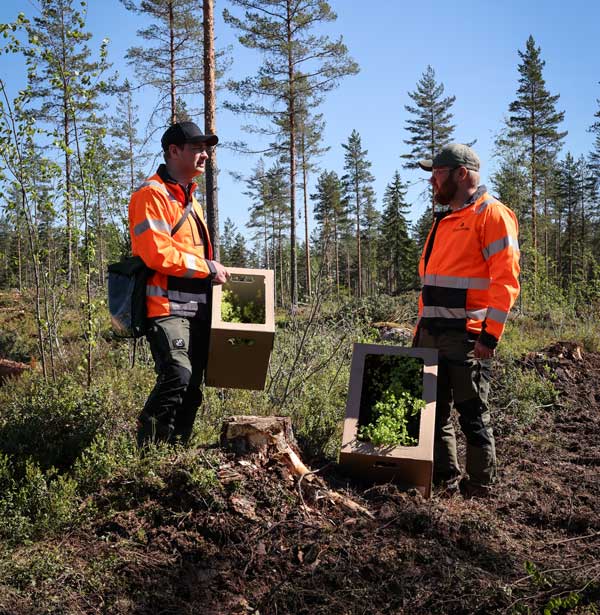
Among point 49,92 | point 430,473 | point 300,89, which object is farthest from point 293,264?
point 430,473

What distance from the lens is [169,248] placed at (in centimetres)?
385

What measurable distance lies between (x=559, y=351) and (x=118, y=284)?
7043mm

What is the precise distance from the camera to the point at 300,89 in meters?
21.3

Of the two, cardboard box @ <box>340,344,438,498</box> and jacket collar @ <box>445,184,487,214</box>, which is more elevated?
jacket collar @ <box>445,184,487,214</box>

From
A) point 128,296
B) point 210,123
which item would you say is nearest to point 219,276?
point 128,296

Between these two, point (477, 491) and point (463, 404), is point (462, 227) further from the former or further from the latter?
point (477, 491)

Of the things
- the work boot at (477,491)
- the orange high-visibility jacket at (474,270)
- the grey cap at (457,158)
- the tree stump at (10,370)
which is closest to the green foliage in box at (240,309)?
the orange high-visibility jacket at (474,270)

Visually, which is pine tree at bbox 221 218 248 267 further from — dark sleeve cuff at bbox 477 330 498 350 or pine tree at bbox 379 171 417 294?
dark sleeve cuff at bbox 477 330 498 350

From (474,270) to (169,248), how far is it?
6.95 feet

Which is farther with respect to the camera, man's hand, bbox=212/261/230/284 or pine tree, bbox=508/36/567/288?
pine tree, bbox=508/36/567/288

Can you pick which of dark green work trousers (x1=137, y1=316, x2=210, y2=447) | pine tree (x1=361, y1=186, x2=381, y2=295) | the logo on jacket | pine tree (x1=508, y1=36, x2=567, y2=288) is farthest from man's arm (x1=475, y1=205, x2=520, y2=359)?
pine tree (x1=361, y1=186, x2=381, y2=295)

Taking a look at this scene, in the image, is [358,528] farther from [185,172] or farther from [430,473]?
[185,172]

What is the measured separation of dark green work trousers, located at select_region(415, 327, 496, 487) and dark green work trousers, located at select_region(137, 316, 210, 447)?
1741 millimetres

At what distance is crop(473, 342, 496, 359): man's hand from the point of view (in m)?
4.06
